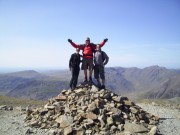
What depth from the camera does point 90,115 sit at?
1520 cm

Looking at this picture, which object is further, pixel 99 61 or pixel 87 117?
pixel 99 61

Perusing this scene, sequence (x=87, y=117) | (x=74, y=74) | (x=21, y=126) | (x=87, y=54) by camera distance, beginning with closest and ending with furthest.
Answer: (x=87, y=117) → (x=21, y=126) → (x=87, y=54) → (x=74, y=74)

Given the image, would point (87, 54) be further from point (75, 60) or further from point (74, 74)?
point (74, 74)

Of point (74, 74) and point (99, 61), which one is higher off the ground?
point (99, 61)

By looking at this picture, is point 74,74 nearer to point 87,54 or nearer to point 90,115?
point 87,54

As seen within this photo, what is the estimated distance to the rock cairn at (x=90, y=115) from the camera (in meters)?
14.5

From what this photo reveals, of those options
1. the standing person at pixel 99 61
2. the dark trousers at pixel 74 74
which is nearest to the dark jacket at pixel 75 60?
the dark trousers at pixel 74 74

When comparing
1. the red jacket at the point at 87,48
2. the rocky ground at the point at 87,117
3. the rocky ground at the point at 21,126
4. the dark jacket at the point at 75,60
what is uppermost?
the red jacket at the point at 87,48

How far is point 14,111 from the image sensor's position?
68.5 ft

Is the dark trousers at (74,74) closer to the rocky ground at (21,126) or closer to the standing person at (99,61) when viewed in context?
the standing person at (99,61)

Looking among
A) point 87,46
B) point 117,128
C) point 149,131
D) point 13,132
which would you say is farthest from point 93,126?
point 87,46

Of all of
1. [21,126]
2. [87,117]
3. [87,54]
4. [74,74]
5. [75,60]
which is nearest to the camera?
[87,117]

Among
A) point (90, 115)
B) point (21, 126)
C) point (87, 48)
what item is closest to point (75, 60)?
point (87, 48)

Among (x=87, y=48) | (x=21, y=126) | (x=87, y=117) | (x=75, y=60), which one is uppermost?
(x=87, y=48)
